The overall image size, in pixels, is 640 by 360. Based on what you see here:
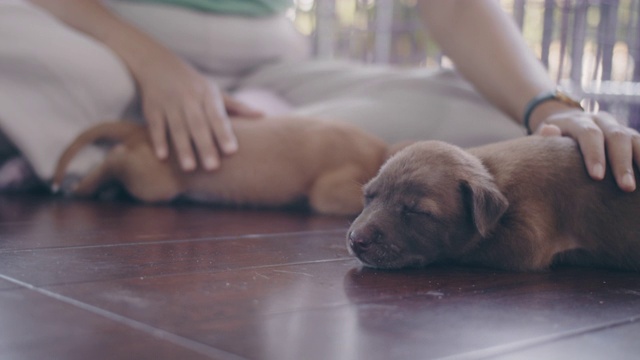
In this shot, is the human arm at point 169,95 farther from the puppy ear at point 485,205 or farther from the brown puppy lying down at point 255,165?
the puppy ear at point 485,205

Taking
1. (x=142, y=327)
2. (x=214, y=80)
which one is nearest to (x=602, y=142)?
(x=142, y=327)

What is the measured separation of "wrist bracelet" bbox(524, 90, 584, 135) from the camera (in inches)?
71.7

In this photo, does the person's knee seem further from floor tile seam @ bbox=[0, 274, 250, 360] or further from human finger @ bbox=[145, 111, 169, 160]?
floor tile seam @ bbox=[0, 274, 250, 360]

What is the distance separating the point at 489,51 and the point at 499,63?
66mm

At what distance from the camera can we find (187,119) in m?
2.24

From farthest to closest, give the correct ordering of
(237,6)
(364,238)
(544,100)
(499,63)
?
(237,6)
(499,63)
(544,100)
(364,238)

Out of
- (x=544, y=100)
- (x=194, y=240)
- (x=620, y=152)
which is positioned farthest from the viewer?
(x=544, y=100)

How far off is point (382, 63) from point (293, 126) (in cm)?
212

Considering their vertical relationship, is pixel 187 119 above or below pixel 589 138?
below

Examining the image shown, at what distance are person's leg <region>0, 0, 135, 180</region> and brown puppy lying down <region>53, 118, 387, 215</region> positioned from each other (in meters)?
0.07

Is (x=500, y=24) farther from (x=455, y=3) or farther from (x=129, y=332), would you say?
(x=129, y=332)

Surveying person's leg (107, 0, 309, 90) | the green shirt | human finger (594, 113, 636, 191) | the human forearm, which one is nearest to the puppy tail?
person's leg (107, 0, 309, 90)

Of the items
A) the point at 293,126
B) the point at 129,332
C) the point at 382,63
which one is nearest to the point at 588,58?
the point at 382,63

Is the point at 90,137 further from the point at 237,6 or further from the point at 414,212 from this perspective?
the point at 414,212
